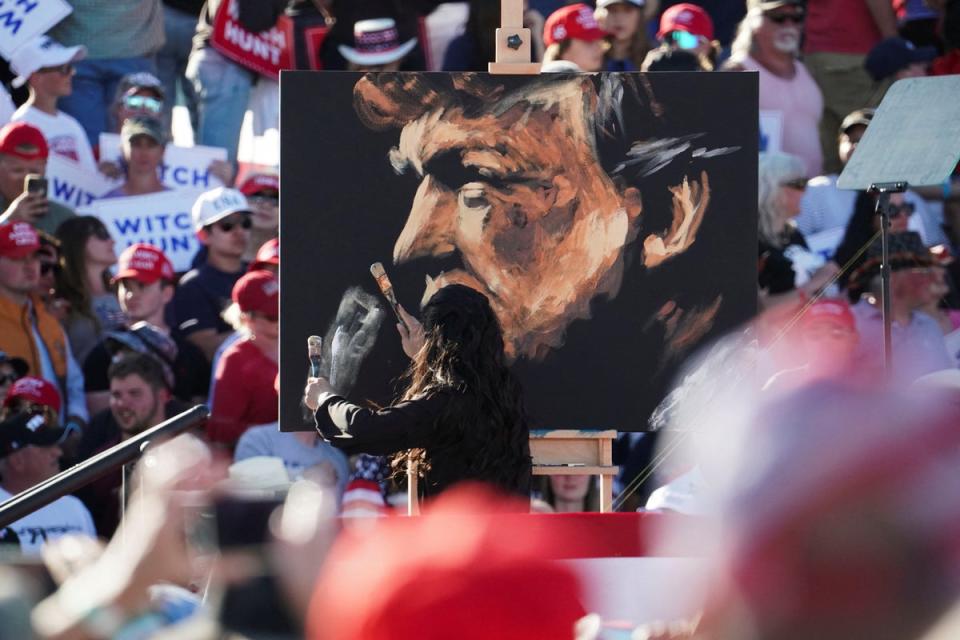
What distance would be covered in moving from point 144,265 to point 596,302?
2216mm

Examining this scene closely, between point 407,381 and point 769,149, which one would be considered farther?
point 769,149

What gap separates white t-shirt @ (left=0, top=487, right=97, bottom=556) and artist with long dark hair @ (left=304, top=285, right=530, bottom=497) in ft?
5.16

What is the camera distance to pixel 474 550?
66.3 inches

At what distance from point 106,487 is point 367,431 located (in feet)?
6.71

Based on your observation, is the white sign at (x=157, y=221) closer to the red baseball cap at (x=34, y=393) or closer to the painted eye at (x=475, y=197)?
the red baseball cap at (x=34, y=393)

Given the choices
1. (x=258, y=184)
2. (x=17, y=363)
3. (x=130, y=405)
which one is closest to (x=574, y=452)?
(x=130, y=405)

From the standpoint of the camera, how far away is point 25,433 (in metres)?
6.64

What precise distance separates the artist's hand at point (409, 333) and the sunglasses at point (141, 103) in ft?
9.24

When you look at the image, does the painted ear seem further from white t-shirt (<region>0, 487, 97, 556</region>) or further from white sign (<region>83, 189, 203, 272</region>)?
white sign (<region>83, 189, 203, 272</region>)

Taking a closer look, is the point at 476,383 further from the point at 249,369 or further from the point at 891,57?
the point at 891,57

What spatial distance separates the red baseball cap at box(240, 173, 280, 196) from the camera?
26.4 ft

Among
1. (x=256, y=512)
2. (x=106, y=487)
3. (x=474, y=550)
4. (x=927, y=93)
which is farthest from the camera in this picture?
(x=106, y=487)

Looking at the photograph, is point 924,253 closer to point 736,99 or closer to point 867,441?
point 736,99

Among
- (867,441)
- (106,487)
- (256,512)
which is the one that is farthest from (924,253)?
(867,441)
